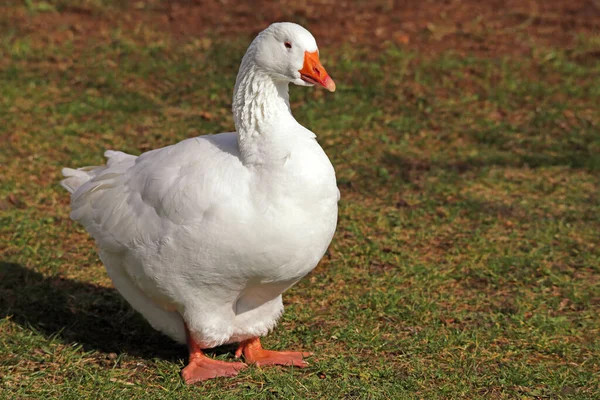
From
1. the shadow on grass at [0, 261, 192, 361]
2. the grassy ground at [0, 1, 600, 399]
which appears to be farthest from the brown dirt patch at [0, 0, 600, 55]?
the shadow on grass at [0, 261, 192, 361]

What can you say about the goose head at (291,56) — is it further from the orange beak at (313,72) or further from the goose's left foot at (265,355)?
the goose's left foot at (265,355)

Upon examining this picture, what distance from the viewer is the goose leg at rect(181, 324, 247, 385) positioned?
4543 millimetres

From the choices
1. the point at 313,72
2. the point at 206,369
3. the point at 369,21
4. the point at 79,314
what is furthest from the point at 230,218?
Answer: the point at 369,21

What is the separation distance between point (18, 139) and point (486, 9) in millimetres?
6047

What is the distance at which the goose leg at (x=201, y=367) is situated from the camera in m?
4.54

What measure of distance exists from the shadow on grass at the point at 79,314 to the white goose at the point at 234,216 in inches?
18.0

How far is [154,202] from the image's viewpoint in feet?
14.3

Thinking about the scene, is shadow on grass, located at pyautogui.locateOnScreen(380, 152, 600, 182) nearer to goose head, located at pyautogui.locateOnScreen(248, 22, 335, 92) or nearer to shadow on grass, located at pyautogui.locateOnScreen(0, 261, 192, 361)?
shadow on grass, located at pyautogui.locateOnScreen(0, 261, 192, 361)

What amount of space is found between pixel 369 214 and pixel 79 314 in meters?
2.56

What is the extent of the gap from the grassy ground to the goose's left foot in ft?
0.28

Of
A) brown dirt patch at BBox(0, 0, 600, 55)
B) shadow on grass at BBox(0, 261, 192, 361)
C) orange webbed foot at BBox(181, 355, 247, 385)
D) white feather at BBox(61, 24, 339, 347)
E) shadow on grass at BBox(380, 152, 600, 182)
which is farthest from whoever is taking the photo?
brown dirt patch at BBox(0, 0, 600, 55)

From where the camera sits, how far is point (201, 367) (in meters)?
4.63

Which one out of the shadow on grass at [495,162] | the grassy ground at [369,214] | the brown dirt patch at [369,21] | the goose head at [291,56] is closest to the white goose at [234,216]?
the goose head at [291,56]

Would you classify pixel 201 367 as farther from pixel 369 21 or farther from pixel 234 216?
pixel 369 21
